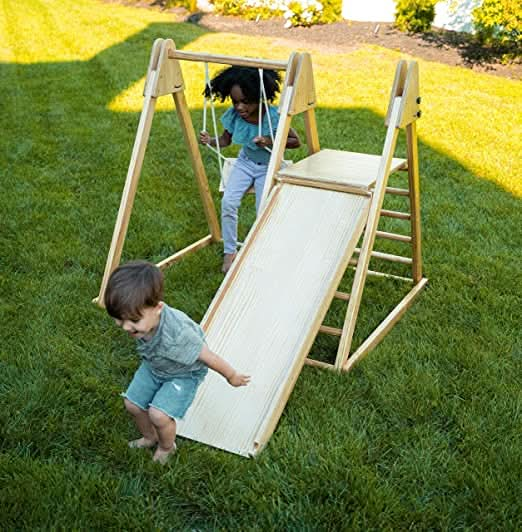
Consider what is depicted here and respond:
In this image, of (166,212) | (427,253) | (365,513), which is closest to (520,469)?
(365,513)

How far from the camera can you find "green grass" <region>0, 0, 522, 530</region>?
2.64 meters

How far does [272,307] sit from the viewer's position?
3.52m

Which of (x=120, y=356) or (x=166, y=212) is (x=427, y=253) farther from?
(x=120, y=356)

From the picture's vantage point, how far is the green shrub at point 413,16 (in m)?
11.9

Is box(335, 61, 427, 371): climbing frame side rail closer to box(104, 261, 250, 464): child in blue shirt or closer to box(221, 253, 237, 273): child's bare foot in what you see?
box(104, 261, 250, 464): child in blue shirt

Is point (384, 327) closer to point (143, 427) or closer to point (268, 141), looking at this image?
point (268, 141)

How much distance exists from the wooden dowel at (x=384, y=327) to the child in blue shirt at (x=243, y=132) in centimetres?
109

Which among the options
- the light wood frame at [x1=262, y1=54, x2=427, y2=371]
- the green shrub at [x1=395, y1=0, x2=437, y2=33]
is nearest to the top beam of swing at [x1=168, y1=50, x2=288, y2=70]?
the light wood frame at [x1=262, y1=54, x2=427, y2=371]

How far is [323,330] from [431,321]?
80cm

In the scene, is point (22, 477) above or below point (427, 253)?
above

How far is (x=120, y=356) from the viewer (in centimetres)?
361

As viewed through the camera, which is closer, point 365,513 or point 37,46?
point 365,513

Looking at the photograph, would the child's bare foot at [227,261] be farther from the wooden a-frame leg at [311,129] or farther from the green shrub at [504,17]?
the green shrub at [504,17]

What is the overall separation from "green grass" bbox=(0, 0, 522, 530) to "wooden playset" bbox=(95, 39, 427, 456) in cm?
14
